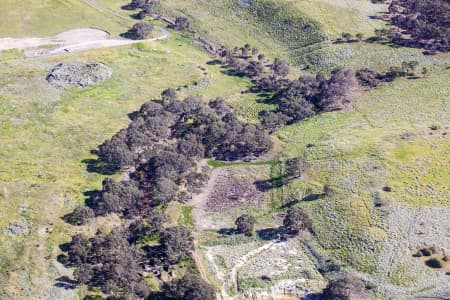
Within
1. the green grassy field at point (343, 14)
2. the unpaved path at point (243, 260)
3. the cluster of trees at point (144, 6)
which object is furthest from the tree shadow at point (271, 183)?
the cluster of trees at point (144, 6)

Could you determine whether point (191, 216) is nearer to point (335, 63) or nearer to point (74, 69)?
point (74, 69)

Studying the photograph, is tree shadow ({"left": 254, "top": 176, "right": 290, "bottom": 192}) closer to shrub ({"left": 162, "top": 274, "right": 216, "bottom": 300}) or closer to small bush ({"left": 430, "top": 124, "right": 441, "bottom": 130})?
shrub ({"left": 162, "top": 274, "right": 216, "bottom": 300})

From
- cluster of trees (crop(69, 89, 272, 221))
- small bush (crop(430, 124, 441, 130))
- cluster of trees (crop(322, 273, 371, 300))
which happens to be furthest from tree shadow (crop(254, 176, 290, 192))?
small bush (crop(430, 124, 441, 130))

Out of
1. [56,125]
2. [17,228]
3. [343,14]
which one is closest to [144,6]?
[343,14]

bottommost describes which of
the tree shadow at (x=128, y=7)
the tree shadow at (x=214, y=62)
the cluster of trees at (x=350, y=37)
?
the tree shadow at (x=214, y=62)

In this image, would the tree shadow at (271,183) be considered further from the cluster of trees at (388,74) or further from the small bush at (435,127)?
the cluster of trees at (388,74)

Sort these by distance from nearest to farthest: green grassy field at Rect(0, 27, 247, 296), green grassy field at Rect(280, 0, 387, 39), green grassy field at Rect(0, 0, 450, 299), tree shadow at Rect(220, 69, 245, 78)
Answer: green grassy field at Rect(0, 27, 247, 296), green grassy field at Rect(0, 0, 450, 299), tree shadow at Rect(220, 69, 245, 78), green grassy field at Rect(280, 0, 387, 39)
